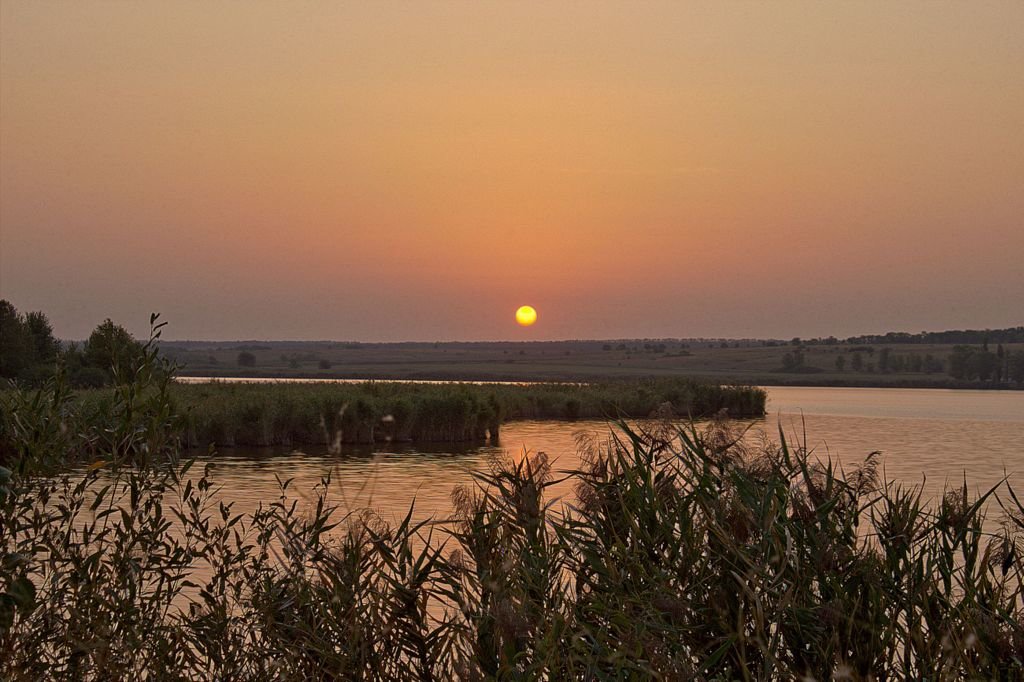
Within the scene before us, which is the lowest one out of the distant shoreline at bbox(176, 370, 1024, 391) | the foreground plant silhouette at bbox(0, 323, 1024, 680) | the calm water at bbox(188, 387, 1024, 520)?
the calm water at bbox(188, 387, 1024, 520)

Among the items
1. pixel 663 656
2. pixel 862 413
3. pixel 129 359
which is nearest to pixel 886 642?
pixel 663 656

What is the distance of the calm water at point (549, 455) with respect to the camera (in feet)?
65.9

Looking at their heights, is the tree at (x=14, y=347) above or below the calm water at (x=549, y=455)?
above

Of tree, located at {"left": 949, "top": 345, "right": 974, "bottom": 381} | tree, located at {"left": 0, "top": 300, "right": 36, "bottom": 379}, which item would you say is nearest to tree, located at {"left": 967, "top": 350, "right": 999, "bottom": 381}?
tree, located at {"left": 949, "top": 345, "right": 974, "bottom": 381}

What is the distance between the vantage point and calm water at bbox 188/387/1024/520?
2008cm

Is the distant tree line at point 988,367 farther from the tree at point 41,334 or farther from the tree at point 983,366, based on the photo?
the tree at point 41,334

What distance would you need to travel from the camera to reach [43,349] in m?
61.3

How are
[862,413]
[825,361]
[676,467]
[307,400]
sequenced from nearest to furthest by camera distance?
[676,467], [307,400], [862,413], [825,361]

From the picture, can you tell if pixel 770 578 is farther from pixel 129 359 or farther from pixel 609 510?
→ pixel 129 359

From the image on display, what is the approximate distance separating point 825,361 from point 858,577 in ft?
454

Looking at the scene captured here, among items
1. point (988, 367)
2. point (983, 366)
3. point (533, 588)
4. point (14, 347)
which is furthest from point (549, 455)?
point (983, 366)

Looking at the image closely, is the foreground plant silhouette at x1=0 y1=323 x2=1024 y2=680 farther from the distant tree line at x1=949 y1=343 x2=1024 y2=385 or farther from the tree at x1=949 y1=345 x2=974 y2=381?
the tree at x1=949 y1=345 x2=974 y2=381

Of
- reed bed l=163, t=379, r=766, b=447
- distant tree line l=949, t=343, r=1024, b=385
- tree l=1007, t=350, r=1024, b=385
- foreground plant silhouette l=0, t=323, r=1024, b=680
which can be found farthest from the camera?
distant tree line l=949, t=343, r=1024, b=385

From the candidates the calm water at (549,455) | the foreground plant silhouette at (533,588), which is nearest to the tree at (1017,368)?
the calm water at (549,455)
